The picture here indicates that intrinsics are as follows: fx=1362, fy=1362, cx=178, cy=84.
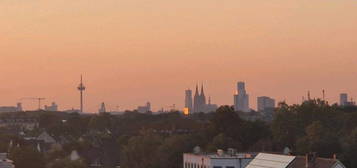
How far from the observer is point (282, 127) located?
505 ft

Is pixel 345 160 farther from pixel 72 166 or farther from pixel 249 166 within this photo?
pixel 72 166

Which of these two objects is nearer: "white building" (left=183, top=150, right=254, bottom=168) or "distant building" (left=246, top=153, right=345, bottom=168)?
"distant building" (left=246, top=153, right=345, bottom=168)

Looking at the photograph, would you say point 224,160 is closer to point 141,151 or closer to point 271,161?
point 271,161

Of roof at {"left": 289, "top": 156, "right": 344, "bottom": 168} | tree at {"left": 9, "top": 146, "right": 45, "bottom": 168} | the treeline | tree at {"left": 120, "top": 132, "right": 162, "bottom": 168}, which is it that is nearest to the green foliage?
the treeline

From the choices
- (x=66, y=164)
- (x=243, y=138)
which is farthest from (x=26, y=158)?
(x=243, y=138)

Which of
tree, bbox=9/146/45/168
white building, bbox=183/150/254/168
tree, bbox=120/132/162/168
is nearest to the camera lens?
white building, bbox=183/150/254/168

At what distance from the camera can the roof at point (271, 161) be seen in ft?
322

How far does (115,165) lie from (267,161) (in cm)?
8755

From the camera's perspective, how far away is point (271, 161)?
102 m

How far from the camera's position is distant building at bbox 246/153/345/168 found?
297 ft

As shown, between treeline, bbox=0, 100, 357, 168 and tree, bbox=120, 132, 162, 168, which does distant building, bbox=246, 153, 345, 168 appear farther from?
tree, bbox=120, 132, 162, 168

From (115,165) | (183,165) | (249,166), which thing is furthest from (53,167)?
(115,165)

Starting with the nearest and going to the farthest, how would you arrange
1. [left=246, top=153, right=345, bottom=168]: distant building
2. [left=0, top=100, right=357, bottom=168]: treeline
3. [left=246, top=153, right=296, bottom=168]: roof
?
[left=246, top=153, right=345, bottom=168]: distant building → [left=246, top=153, right=296, bottom=168]: roof → [left=0, top=100, right=357, bottom=168]: treeline

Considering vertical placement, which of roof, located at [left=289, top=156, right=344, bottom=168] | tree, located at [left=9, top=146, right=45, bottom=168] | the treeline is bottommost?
roof, located at [left=289, top=156, right=344, bottom=168]
